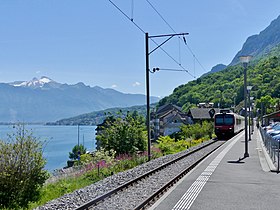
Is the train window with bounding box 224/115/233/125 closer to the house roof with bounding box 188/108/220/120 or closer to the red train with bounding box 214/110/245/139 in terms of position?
the red train with bounding box 214/110/245/139

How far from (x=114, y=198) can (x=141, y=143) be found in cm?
1460

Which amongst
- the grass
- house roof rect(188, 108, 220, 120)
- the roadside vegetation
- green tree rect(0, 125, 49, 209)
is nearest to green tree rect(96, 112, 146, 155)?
the roadside vegetation

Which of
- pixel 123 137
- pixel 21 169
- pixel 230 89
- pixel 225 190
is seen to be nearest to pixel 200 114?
pixel 230 89

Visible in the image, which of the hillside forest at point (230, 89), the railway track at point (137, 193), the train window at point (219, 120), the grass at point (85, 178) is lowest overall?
the grass at point (85, 178)

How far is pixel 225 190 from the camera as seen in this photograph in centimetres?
1141

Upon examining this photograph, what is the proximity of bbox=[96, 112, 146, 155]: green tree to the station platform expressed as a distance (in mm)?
7494

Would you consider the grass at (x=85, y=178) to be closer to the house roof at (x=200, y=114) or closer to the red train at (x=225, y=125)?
the red train at (x=225, y=125)

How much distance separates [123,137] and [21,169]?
1297cm

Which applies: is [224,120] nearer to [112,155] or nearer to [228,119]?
[228,119]

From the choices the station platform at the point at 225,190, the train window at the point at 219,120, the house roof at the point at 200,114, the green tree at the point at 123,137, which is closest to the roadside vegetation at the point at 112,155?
the green tree at the point at 123,137

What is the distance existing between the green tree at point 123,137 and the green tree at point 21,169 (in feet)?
38.9

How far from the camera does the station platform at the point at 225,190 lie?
9414mm

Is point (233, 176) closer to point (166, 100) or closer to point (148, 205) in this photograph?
point (148, 205)

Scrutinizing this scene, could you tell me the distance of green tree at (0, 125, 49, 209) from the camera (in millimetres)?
10586
